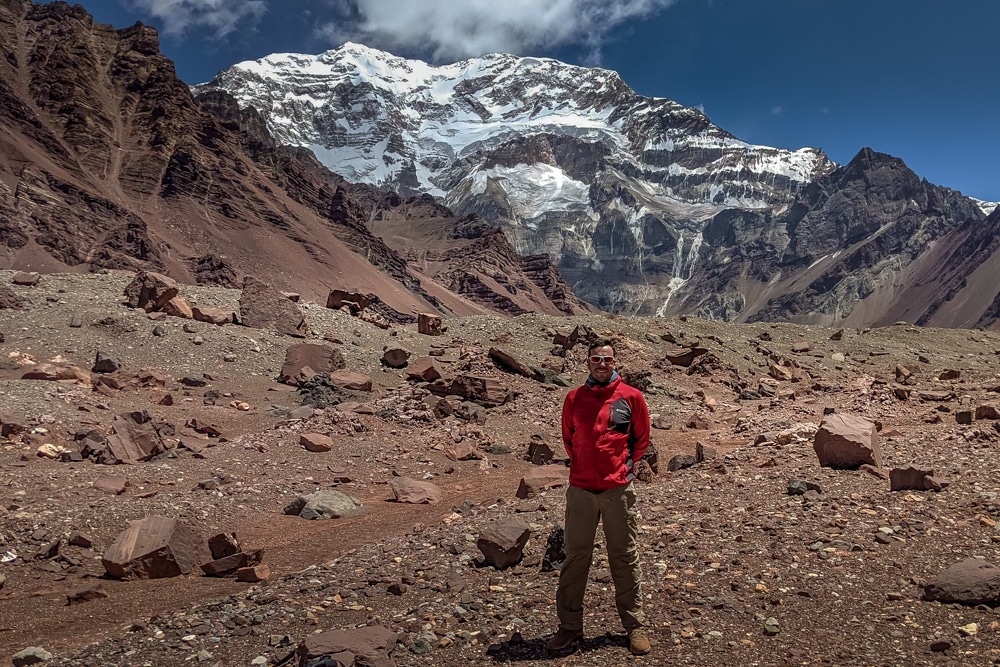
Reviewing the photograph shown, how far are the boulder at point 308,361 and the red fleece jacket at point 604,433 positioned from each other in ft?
51.5

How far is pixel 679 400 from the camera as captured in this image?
19547 millimetres

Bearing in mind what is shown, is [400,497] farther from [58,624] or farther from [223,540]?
[58,624]

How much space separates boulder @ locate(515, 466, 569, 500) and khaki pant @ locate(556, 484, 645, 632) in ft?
14.4

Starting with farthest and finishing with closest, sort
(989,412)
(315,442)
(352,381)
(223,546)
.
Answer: (352,381), (315,442), (989,412), (223,546)

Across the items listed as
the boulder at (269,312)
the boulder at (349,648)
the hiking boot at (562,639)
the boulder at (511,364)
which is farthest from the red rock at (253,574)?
the boulder at (269,312)

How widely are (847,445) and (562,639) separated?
554cm

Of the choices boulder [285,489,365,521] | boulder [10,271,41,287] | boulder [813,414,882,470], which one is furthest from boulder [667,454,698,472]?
boulder [10,271,41,287]

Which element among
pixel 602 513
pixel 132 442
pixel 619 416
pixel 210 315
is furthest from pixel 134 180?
pixel 602 513

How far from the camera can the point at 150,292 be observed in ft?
75.6

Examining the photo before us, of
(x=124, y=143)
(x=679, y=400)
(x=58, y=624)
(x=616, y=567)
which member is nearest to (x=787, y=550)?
(x=616, y=567)

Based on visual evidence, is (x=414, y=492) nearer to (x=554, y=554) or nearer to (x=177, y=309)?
(x=554, y=554)

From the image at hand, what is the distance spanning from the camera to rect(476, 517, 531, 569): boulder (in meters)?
6.93

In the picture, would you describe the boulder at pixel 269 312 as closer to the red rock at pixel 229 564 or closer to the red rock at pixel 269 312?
the red rock at pixel 269 312

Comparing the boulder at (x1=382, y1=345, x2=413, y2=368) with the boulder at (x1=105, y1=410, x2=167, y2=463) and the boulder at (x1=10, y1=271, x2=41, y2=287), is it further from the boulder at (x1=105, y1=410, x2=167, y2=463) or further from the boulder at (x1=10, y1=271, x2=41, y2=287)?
the boulder at (x1=10, y1=271, x2=41, y2=287)
